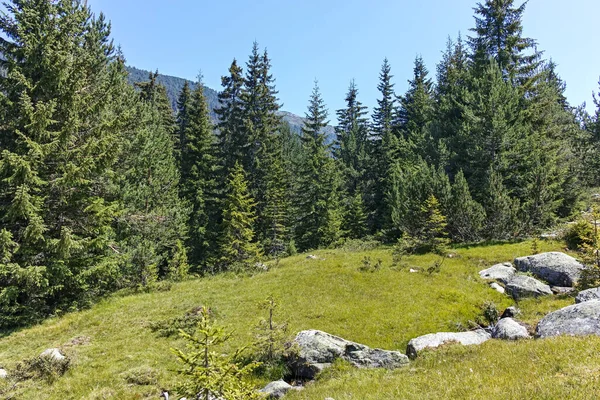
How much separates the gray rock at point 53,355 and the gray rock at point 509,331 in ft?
50.1

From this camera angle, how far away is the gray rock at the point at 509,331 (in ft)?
37.2

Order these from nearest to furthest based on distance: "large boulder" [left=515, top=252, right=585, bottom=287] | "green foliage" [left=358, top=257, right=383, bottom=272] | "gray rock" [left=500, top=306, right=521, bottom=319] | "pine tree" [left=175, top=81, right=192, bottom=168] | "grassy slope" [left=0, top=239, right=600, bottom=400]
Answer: "grassy slope" [left=0, top=239, right=600, bottom=400], "gray rock" [left=500, top=306, right=521, bottom=319], "large boulder" [left=515, top=252, right=585, bottom=287], "green foliage" [left=358, top=257, right=383, bottom=272], "pine tree" [left=175, top=81, right=192, bottom=168]

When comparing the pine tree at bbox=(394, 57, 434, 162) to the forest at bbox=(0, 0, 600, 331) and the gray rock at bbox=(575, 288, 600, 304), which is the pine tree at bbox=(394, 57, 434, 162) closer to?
the forest at bbox=(0, 0, 600, 331)

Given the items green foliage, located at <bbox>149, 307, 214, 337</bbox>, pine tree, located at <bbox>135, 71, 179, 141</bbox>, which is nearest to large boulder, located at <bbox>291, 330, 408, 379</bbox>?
green foliage, located at <bbox>149, 307, 214, 337</bbox>

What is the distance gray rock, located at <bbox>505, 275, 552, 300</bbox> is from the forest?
23.5 ft

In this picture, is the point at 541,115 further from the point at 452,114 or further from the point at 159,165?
the point at 159,165

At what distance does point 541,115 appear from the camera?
3325 cm

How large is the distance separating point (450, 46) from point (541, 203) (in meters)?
41.6

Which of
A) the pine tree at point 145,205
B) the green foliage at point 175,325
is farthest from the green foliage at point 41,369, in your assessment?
the pine tree at point 145,205

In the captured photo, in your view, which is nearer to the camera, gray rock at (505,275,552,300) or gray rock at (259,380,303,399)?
gray rock at (259,380,303,399)

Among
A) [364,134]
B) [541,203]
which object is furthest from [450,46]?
[541,203]

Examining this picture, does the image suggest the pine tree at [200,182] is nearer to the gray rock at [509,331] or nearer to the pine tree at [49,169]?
the pine tree at [49,169]

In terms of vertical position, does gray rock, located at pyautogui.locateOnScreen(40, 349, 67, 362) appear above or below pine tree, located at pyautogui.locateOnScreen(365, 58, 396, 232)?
below

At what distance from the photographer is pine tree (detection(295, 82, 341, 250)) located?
3969 cm
